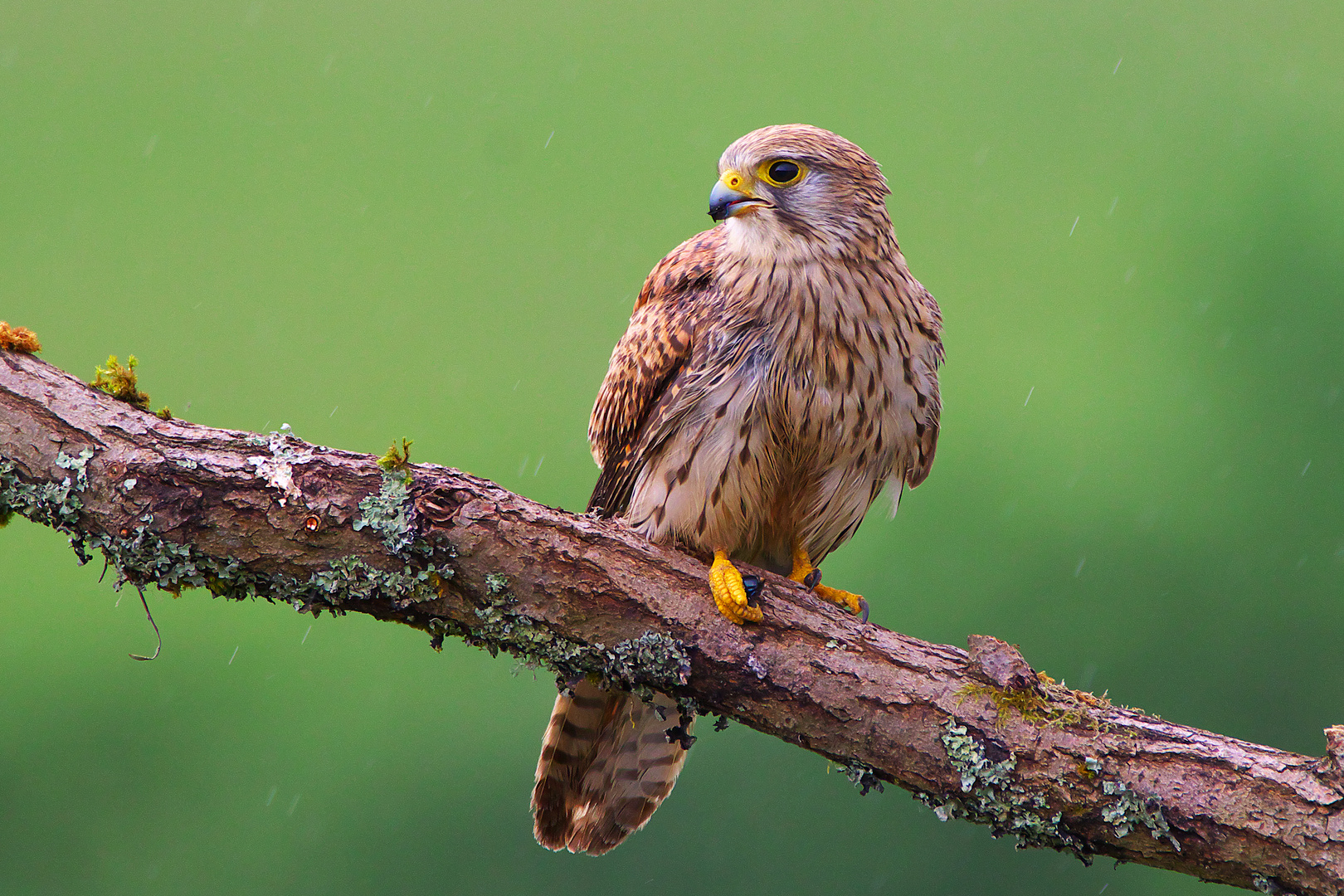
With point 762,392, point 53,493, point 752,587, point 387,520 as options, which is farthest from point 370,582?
point 762,392

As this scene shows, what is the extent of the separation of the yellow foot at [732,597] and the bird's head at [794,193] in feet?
2.20

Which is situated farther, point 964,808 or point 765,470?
point 765,470

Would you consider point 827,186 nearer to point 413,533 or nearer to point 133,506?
point 413,533

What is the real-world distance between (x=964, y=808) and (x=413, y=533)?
3.49 feet

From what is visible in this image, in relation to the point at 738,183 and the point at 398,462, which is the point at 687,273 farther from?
the point at 398,462

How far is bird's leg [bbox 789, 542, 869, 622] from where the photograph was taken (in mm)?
2197

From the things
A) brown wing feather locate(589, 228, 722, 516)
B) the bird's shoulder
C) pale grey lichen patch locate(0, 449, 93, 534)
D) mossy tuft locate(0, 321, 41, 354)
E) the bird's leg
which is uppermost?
the bird's shoulder

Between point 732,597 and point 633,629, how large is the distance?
19cm

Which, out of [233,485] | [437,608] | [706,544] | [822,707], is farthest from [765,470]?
[233,485]

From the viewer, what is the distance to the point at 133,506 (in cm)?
165

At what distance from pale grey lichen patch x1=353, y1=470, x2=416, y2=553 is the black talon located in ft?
1.96

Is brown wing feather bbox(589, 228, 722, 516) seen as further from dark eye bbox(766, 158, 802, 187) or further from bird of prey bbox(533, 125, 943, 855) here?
dark eye bbox(766, 158, 802, 187)

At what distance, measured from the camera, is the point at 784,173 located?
2008mm

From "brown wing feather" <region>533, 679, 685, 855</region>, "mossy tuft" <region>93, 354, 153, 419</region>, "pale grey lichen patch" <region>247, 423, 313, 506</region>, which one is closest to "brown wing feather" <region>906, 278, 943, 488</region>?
"brown wing feather" <region>533, 679, 685, 855</region>
